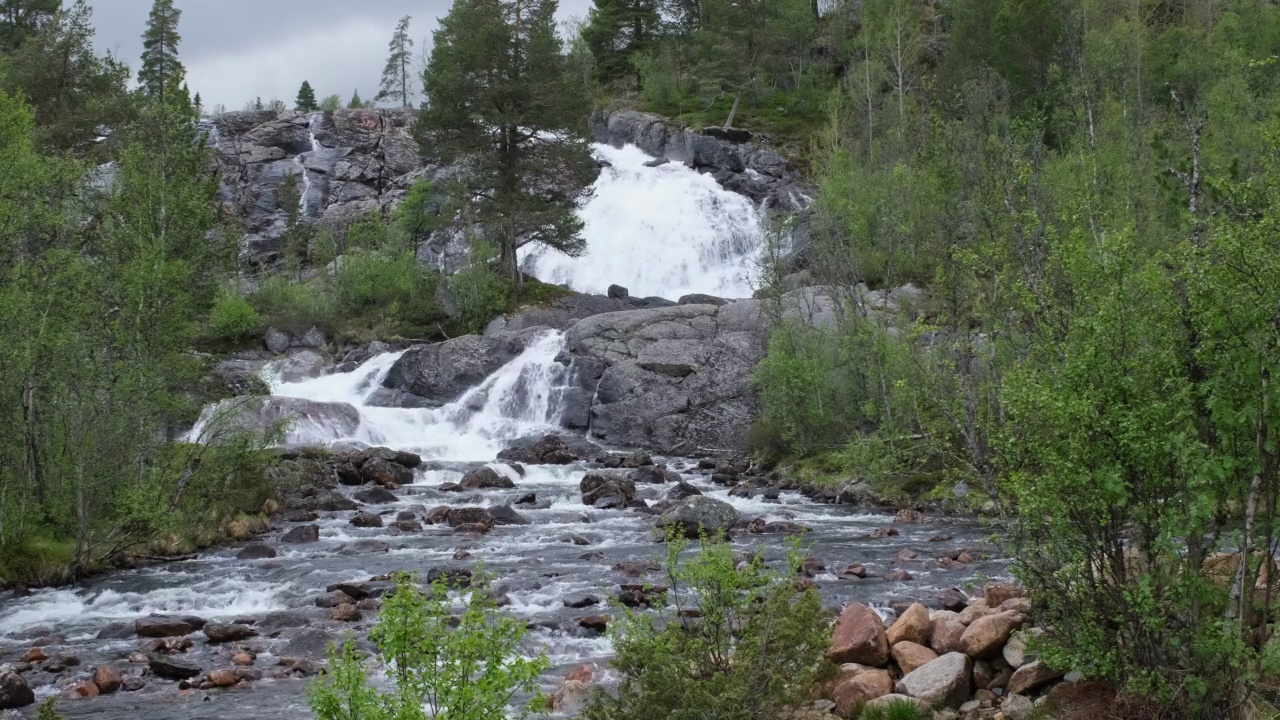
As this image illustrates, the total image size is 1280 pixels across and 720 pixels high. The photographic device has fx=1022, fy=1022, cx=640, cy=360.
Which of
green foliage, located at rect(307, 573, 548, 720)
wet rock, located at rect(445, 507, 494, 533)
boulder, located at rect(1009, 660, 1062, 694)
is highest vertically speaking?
green foliage, located at rect(307, 573, 548, 720)

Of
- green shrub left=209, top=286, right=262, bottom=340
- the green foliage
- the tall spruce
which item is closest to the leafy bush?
the green foliage

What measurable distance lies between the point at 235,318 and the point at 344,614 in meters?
37.3

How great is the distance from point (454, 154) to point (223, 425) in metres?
30.2

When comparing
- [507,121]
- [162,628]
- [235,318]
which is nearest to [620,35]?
[507,121]

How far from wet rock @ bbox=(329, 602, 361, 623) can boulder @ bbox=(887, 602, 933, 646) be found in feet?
29.2

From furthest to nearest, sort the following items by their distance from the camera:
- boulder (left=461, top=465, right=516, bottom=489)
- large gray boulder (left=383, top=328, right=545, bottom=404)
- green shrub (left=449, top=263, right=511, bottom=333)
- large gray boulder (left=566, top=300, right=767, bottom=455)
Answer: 1. green shrub (left=449, top=263, right=511, bottom=333)
2. large gray boulder (left=383, top=328, right=545, bottom=404)
3. large gray boulder (left=566, top=300, right=767, bottom=455)
4. boulder (left=461, top=465, right=516, bottom=489)

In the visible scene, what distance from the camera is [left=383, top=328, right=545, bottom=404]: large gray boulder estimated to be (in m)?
44.1

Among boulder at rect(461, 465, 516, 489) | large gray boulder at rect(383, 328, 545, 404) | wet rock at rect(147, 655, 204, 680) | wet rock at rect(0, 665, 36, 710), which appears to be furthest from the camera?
large gray boulder at rect(383, 328, 545, 404)

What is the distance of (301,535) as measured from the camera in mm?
23953

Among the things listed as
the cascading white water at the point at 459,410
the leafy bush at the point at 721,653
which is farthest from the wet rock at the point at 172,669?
the cascading white water at the point at 459,410

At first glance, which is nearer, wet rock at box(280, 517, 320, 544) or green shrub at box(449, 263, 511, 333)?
wet rock at box(280, 517, 320, 544)

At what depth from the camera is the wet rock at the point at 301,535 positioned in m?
23.8

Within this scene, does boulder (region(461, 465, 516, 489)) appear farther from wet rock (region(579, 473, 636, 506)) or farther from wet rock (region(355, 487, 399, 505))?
wet rock (region(355, 487, 399, 505))

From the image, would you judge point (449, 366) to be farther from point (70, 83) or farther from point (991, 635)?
point (991, 635)
